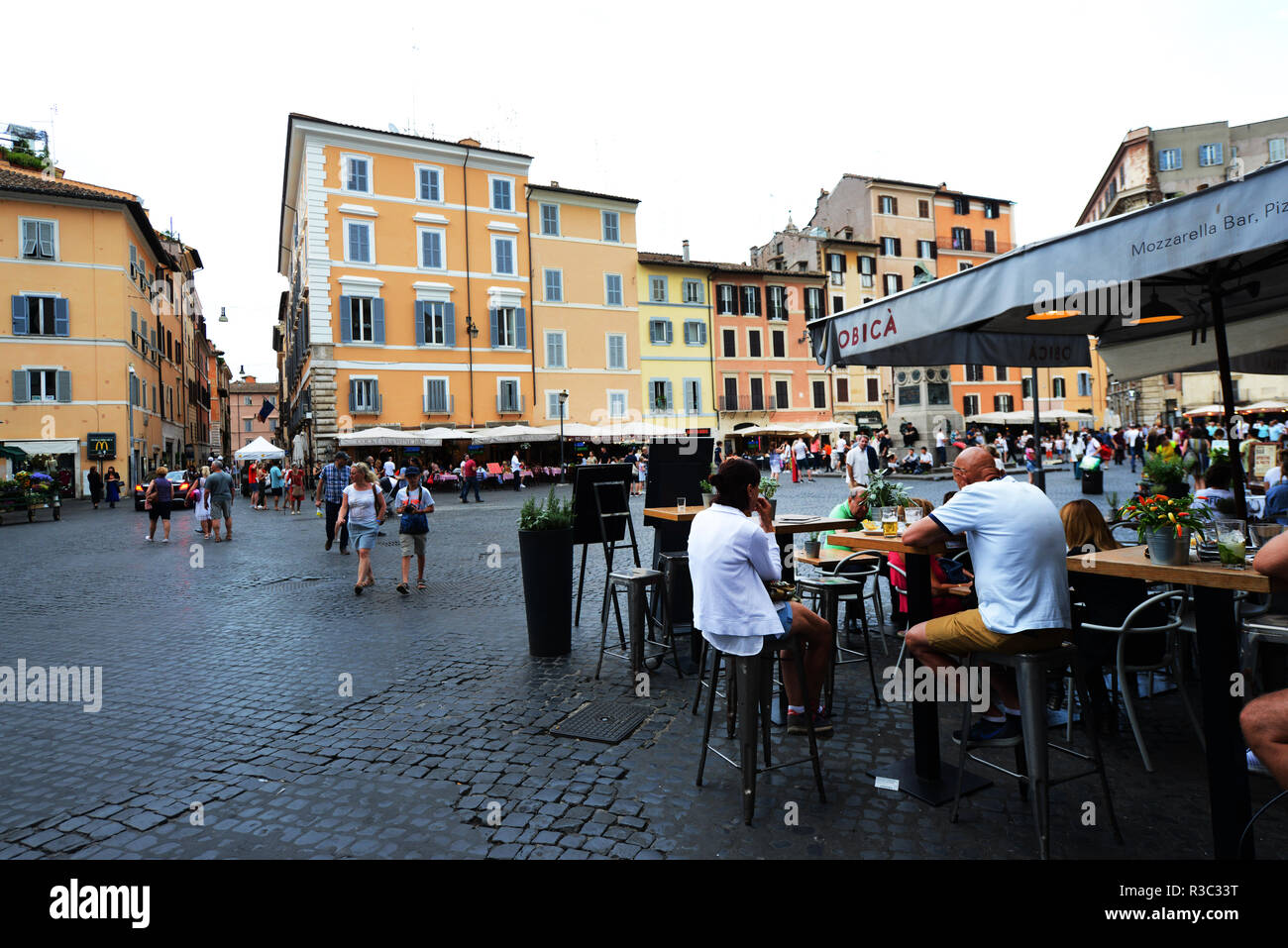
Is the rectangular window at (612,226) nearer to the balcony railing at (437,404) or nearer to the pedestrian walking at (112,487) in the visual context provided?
the balcony railing at (437,404)

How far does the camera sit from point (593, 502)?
20.8 ft

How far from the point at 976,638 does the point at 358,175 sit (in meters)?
34.6

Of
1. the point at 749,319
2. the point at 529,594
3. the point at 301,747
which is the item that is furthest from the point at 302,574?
the point at 749,319

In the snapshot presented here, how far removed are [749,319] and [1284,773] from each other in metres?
42.7

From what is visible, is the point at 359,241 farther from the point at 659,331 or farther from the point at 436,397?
the point at 659,331

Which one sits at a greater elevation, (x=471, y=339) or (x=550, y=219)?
(x=550, y=219)

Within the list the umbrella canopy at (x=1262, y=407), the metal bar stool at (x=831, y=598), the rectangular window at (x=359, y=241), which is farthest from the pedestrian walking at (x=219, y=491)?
the umbrella canopy at (x=1262, y=407)

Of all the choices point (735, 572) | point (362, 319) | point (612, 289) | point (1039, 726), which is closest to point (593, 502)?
point (735, 572)

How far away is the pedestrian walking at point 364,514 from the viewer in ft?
30.9

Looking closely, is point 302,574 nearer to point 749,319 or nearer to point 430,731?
point 430,731

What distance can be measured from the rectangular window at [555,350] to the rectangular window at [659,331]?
558 cm

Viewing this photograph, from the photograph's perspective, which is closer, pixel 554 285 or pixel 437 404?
pixel 437 404

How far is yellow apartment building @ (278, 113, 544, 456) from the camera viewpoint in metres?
31.4
